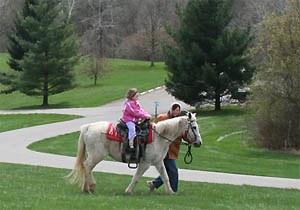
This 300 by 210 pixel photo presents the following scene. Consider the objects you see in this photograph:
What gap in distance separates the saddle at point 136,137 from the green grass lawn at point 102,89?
34270 millimetres

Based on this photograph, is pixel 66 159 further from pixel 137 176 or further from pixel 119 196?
pixel 119 196

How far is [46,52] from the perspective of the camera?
144 feet

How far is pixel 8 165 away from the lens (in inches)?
667

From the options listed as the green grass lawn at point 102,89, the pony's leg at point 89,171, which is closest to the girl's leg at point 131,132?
the pony's leg at point 89,171

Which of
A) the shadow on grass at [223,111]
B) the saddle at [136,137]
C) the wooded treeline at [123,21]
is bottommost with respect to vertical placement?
the shadow on grass at [223,111]

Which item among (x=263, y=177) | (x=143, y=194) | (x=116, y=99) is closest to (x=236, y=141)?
(x=263, y=177)

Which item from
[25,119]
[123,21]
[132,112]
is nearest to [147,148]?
[132,112]

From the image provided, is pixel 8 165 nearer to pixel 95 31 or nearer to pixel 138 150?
pixel 138 150

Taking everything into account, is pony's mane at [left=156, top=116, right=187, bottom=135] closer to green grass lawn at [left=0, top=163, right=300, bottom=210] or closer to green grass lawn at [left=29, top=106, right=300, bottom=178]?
green grass lawn at [left=0, top=163, right=300, bottom=210]

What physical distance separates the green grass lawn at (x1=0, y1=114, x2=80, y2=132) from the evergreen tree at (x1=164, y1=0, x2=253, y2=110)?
8.16m

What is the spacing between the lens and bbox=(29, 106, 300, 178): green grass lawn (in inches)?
700

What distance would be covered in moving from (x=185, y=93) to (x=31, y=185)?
2394 cm

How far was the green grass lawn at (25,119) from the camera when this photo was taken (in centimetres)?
3105

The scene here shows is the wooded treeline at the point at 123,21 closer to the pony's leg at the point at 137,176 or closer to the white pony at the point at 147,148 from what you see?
the white pony at the point at 147,148
